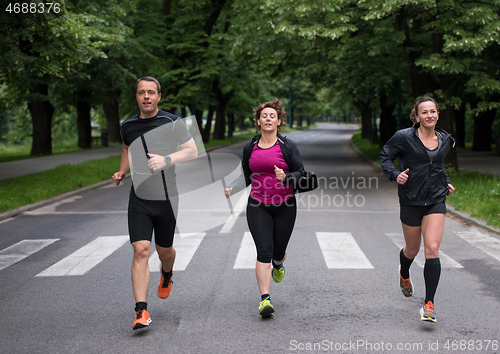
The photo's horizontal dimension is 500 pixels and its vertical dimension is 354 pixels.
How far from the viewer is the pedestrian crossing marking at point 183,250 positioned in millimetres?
6612

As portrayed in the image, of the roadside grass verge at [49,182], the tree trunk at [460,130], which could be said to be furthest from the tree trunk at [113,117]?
the tree trunk at [460,130]

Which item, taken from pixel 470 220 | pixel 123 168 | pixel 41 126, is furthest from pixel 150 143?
pixel 41 126

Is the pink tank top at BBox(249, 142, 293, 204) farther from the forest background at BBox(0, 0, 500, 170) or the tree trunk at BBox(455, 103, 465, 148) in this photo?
the tree trunk at BBox(455, 103, 465, 148)

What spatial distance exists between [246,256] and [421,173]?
9.99 feet

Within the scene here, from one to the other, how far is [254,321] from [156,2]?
97.3 ft

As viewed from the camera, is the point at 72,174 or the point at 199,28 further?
the point at 199,28

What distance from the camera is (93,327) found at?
451 cm

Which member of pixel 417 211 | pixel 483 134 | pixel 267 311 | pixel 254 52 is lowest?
pixel 267 311

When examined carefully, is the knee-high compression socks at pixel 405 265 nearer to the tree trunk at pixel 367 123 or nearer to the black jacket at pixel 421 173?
the black jacket at pixel 421 173

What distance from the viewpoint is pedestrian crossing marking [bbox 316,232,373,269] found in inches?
261

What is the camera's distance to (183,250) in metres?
7.45

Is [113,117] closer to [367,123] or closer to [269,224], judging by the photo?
[367,123]

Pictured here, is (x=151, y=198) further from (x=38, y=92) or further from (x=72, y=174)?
(x=38, y=92)

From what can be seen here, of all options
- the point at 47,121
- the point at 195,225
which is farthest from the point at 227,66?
the point at 195,225
